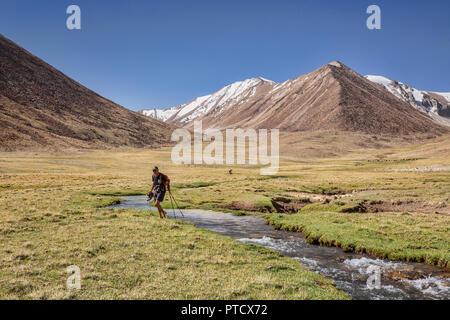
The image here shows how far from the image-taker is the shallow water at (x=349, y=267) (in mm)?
12602

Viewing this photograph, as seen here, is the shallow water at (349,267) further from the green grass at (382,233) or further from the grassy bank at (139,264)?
the grassy bank at (139,264)

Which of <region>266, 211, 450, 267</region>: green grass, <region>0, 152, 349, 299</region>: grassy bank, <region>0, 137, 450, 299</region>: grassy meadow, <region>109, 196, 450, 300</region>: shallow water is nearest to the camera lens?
<region>0, 152, 349, 299</region>: grassy bank

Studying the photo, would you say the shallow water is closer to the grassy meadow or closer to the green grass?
the green grass

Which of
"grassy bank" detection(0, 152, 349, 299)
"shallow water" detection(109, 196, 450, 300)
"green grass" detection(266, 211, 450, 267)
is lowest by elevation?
"shallow water" detection(109, 196, 450, 300)

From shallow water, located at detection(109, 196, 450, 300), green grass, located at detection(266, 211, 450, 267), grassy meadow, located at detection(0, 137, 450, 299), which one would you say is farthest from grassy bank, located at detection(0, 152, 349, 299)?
green grass, located at detection(266, 211, 450, 267)

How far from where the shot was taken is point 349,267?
15.8 metres

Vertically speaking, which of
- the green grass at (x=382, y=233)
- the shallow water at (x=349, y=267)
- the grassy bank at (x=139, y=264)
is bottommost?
the shallow water at (x=349, y=267)

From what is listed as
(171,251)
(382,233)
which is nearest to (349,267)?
(382,233)

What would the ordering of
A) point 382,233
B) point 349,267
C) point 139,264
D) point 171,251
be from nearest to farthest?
point 139,264
point 171,251
point 349,267
point 382,233

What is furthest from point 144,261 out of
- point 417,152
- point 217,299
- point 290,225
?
point 417,152

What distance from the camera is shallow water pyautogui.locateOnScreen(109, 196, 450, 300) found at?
496 inches

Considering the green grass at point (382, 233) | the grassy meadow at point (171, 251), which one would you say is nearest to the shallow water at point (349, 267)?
the green grass at point (382, 233)

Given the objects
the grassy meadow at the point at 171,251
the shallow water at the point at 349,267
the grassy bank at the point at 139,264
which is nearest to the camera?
the grassy bank at the point at 139,264

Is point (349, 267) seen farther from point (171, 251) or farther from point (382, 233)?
point (171, 251)
